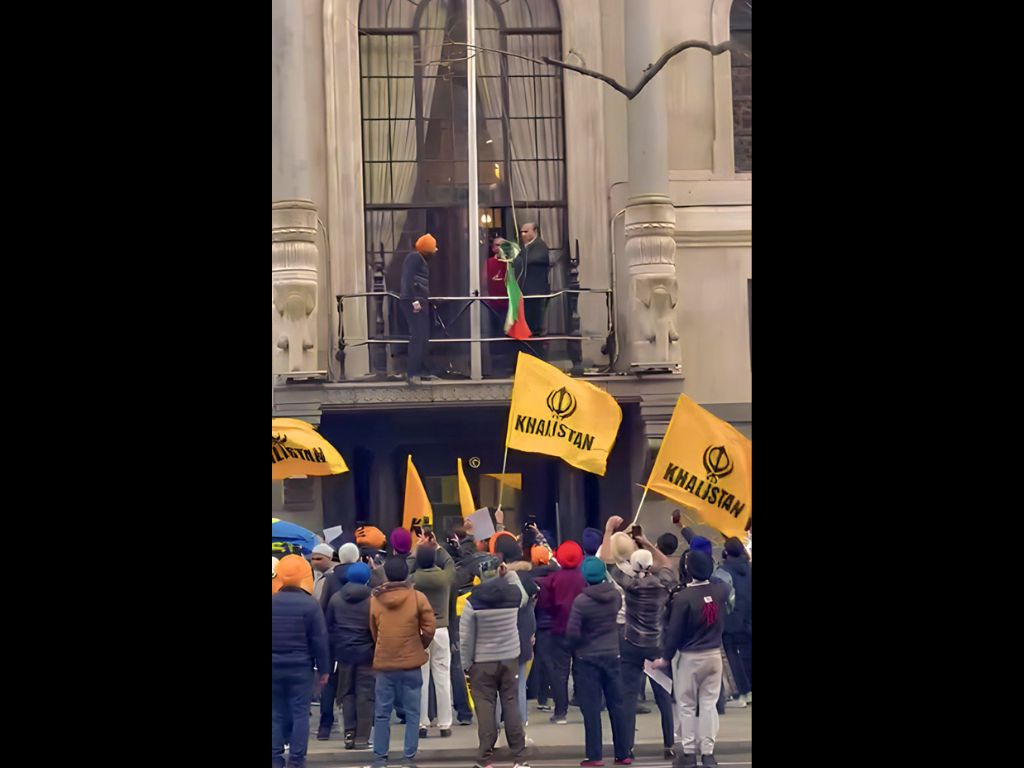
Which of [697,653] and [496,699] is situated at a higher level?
[697,653]

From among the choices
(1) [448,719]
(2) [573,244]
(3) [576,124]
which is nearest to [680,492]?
(1) [448,719]

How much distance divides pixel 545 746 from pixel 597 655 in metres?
1.12

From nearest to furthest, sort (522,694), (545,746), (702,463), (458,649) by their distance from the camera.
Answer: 1. (522,694)
2. (545,746)
3. (702,463)
4. (458,649)

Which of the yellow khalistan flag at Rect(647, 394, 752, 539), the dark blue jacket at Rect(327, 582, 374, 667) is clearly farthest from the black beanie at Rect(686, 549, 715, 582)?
the dark blue jacket at Rect(327, 582, 374, 667)

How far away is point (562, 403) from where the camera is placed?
1095cm

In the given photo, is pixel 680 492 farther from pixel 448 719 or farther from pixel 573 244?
pixel 573 244

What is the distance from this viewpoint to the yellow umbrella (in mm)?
11219

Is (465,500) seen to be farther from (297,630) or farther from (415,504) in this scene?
(297,630)

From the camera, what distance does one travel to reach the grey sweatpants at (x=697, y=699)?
9570 mm

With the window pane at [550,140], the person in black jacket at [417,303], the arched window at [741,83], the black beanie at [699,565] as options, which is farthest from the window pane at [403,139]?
the black beanie at [699,565]

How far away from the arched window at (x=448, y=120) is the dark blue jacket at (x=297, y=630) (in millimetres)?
4168

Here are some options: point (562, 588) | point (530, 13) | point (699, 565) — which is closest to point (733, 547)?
point (699, 565)

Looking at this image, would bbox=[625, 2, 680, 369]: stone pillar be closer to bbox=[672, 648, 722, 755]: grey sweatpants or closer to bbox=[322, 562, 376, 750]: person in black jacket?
bbox=[672, 648, 722, 755]: grey sweatpants

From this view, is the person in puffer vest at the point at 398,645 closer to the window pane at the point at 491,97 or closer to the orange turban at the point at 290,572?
the orange turban at the point at 290,572
